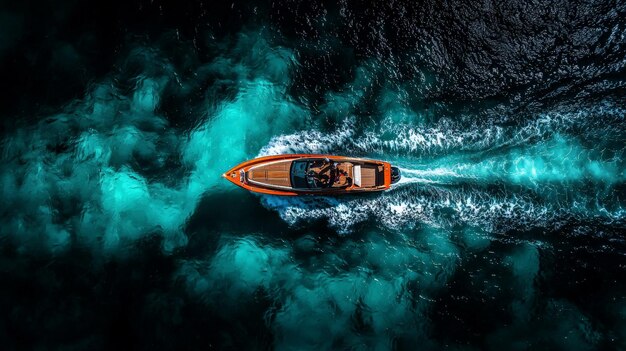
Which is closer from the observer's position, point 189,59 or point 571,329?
point 571,329

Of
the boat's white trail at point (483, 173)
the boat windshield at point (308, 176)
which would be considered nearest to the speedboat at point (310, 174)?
the boat windshield at point (308, 176)

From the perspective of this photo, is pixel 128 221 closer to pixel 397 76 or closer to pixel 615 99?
pixel 397 76

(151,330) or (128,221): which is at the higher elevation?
(128,221)

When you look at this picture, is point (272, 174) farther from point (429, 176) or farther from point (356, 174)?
point (429, 176)

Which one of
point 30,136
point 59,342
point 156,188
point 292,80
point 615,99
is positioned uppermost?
point 292,80

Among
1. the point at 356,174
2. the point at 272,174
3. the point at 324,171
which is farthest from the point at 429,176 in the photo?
the point at 272,174

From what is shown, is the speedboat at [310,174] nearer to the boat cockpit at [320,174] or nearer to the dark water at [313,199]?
the boat cockpit at [320,174]

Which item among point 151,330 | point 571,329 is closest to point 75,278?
point 151,330
